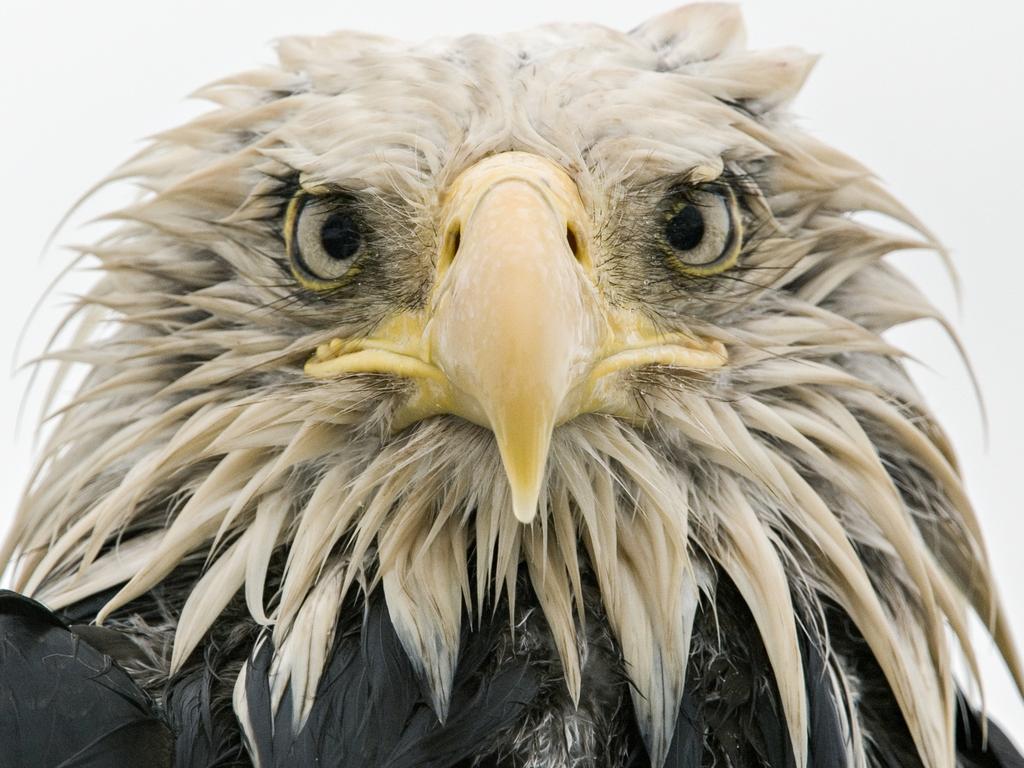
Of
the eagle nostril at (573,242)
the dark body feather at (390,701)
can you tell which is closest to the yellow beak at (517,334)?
the eagle nostril at (573,242)

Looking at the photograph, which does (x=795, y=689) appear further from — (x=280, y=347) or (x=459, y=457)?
(x=280, y=347)

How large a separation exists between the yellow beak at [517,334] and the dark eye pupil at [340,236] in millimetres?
175

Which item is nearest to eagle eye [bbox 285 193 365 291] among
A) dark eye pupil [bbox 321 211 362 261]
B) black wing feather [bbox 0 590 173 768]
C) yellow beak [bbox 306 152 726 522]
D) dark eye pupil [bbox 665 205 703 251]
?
dark eye pupil [bbox 321 211 362 261]

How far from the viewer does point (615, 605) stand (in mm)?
2721

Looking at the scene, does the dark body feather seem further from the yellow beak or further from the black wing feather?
the yellow beak

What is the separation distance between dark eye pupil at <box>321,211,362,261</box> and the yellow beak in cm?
17

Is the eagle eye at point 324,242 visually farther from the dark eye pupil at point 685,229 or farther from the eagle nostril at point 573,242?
the dark eye pupil at point 685,229

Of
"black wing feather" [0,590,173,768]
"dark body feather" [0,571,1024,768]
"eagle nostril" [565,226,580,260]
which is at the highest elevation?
"eagle nostril" [565,226,580,260]

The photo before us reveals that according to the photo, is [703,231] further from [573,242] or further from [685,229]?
[573,242]

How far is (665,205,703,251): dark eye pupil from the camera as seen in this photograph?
2803 mm

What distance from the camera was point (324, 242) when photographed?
2.84 meters

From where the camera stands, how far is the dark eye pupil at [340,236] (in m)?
2.80

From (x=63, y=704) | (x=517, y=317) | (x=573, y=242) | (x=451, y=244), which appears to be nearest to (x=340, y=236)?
(x=451, y=244)

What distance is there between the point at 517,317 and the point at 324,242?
26.8 inches
